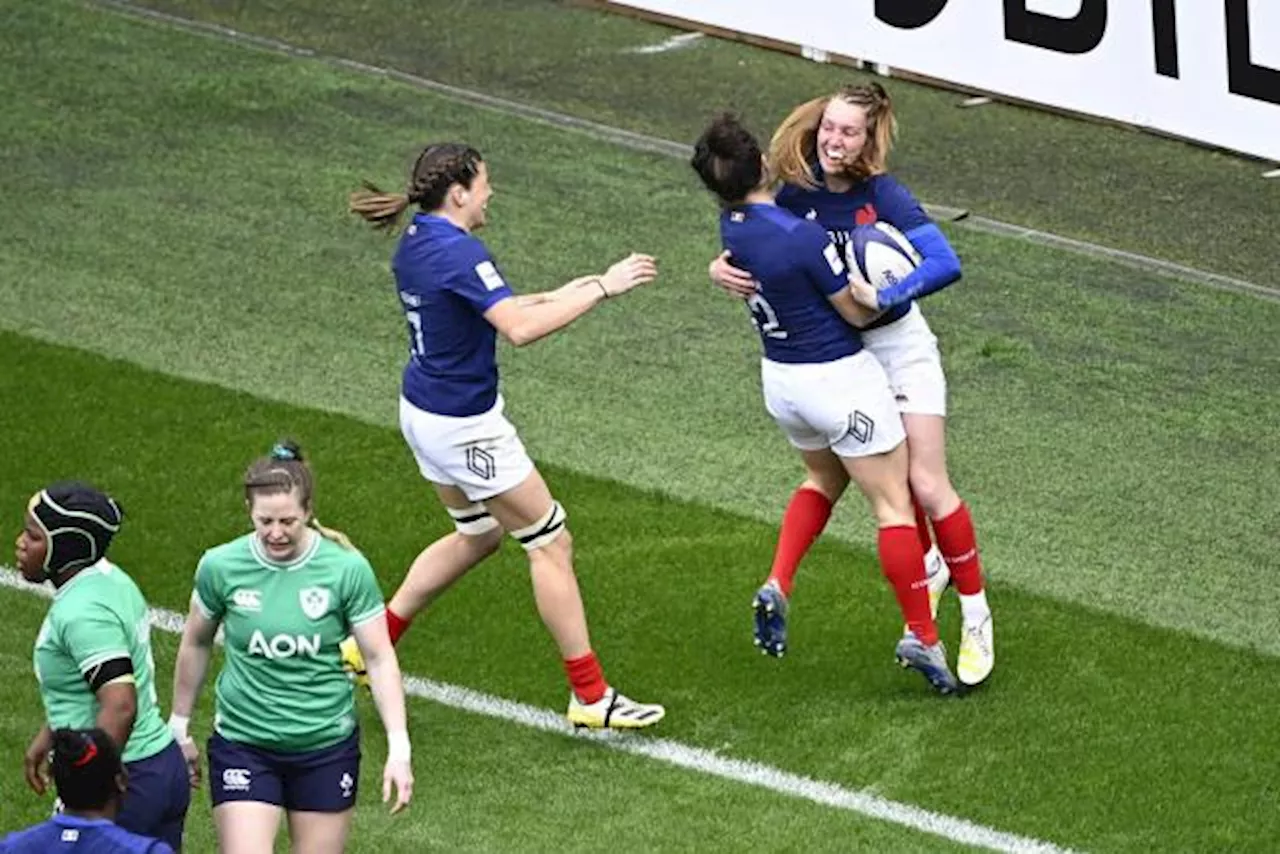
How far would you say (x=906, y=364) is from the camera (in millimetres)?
10180

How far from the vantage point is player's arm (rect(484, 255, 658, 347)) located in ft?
30.1

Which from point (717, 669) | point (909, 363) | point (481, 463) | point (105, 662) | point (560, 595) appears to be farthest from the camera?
point (717, 669)

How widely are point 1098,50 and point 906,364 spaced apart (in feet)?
17.6

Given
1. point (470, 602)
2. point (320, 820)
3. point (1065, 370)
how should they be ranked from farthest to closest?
point (1065, 370) → point (470, 602) → point (320, 820)

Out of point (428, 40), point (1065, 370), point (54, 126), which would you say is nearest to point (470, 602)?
point (1065, 370)

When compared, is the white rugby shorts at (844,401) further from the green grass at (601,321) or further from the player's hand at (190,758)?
the player's hand at (190,758)

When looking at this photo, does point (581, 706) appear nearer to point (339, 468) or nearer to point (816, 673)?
point (816, 673)

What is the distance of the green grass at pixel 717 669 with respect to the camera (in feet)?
31.2

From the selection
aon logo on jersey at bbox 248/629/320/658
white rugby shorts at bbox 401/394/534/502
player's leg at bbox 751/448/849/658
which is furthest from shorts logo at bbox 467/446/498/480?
aon logo on jersey at bbox 248/629/320/658

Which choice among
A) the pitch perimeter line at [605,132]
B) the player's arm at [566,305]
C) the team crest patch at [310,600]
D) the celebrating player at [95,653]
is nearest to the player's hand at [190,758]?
the celebrating player at [95,653]

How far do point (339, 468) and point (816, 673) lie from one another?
8.59 ft

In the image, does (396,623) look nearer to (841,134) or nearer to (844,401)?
(844,401)

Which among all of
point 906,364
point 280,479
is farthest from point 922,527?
point 280,479

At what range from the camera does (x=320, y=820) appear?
820cm
